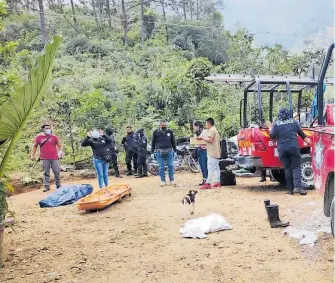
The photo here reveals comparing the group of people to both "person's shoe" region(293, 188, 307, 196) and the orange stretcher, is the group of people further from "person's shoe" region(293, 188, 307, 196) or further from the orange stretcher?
the orange stretcher

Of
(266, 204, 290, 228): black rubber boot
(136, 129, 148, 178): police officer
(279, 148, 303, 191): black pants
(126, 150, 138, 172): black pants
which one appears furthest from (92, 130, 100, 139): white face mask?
(266, 204, 290, 228): black rubber boot

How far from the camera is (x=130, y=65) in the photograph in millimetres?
25375

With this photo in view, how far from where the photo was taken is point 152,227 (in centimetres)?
579

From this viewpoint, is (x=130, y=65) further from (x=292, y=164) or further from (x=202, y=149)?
(x=292, y=164)

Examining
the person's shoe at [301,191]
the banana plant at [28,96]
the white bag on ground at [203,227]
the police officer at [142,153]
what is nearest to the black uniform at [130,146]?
the police officer at [142,153]

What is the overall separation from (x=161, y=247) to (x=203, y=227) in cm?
66

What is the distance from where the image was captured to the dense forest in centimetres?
1462

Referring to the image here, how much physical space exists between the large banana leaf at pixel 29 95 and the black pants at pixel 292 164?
512cm

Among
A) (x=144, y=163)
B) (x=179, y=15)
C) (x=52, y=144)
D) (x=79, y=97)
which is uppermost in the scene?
(x=179, y=15)

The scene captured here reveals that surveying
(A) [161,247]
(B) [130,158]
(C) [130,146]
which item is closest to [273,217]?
(A) [161,247]

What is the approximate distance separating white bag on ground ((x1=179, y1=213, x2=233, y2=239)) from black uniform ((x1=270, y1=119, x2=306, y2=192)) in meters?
2.41

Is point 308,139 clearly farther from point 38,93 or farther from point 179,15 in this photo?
point 179,15

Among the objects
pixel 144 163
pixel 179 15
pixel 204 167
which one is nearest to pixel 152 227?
pixel 204 167

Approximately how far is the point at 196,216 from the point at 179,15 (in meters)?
34.4
